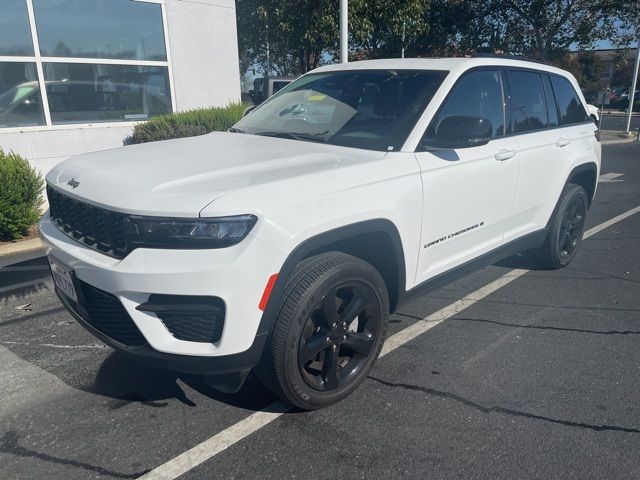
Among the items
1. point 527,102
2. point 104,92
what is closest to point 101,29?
point 104,92

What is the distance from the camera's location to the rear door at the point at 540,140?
13.5ft

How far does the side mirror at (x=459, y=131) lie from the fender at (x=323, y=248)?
0.70m

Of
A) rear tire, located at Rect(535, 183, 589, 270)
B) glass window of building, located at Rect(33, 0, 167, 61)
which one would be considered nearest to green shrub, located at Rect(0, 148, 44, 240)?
glass window of building, located at Rect(33, 0, 167, 61)

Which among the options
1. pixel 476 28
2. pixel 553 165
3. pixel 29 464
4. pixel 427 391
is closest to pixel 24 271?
pixel 29 464

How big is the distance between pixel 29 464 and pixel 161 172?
5.02 ft

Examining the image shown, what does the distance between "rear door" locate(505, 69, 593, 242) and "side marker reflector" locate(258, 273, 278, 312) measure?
7.73 ft

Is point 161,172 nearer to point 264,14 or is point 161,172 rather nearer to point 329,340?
point 329,340

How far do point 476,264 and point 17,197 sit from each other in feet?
17.2

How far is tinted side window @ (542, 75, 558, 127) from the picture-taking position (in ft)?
15.1

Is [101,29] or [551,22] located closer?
[101,29]

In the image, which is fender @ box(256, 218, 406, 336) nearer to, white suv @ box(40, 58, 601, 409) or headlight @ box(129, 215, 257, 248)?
white suv @ box(40, 58, 601, 409)

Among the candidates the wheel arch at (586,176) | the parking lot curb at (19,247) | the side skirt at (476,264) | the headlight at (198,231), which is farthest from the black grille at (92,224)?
the wheel arch at (586,176)

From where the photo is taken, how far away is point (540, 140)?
4285mm

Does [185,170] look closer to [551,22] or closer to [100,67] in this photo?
[100,67]
